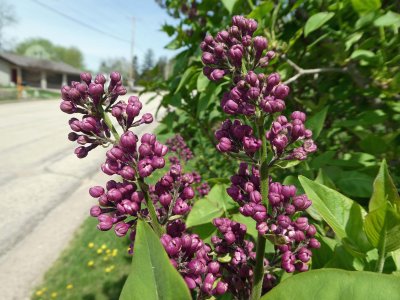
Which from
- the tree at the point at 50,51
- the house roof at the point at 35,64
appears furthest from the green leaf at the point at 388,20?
the tree at the point at 50,51

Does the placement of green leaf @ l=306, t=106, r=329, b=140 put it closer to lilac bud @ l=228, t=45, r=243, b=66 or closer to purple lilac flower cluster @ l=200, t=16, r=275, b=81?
purple lilac flower cluster @ l=200, t=16, r=275, b=81

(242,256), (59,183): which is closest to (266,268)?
(242,256)

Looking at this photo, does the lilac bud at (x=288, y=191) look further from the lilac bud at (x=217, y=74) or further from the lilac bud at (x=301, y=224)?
the lilac bud at (x=217, y=74)

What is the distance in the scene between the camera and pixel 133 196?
1.15 m

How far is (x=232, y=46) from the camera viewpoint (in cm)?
126

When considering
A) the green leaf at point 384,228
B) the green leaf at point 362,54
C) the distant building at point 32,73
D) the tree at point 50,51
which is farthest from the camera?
the tree at point 50,51

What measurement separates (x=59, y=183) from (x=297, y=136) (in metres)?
11.1

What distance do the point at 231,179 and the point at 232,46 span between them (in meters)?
0.47

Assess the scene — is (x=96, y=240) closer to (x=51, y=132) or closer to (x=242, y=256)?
(x=242, y=256)

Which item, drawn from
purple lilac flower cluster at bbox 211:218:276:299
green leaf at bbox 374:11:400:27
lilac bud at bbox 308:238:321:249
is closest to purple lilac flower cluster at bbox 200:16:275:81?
purple lilac flower cluster at bbox 211:218:276:299

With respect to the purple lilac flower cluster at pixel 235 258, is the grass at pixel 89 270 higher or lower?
lower

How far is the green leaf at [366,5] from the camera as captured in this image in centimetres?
205

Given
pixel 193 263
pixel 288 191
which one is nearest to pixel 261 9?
pixel 288 191

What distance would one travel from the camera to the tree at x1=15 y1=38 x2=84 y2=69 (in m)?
105
